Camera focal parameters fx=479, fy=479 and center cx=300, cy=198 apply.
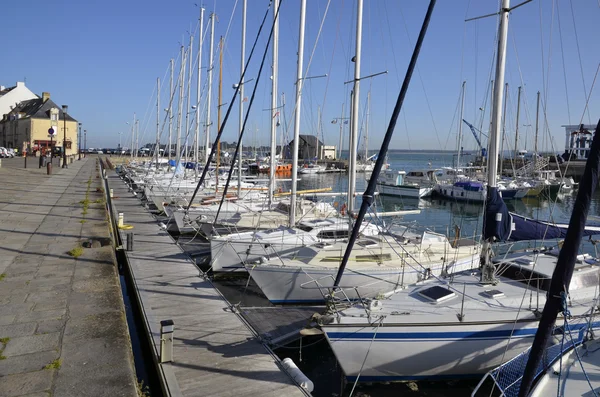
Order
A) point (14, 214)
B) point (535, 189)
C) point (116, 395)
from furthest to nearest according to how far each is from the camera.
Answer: point (535, 189), point (14, 214), point (116, 395)

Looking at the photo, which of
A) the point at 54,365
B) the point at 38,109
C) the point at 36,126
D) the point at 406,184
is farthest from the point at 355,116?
the point at 38,109

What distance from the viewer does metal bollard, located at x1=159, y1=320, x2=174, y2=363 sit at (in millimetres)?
8320

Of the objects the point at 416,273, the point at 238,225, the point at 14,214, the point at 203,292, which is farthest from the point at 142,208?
the point at 416,273

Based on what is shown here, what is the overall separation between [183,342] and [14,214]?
16363 mm

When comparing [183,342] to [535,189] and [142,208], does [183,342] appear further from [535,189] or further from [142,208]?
[535,189]

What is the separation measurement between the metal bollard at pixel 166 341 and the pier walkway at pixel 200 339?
4.9 inches

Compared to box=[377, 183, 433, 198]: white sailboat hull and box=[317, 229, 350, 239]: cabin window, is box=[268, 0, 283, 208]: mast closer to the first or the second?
box=[317, 229, 350, 239]: cabin window

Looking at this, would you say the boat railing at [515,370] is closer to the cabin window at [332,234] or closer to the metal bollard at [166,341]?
the metal bollard at [166,341]

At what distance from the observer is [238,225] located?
20109mm

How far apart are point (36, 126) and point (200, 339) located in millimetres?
91101

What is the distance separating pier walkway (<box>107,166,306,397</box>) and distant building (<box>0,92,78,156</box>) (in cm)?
7651

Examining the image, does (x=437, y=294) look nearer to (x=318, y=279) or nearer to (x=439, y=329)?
(x=439, y=329)

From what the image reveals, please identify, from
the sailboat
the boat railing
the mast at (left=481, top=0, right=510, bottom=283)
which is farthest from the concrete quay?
the mast at (left=481, top=0, right=510, bottom=283)

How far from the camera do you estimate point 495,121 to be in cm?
1038
